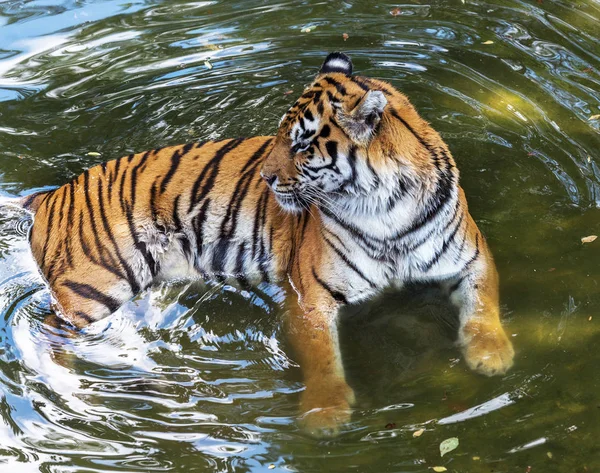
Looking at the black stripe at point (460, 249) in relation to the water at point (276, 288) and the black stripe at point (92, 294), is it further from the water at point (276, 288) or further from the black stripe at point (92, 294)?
the black stripe at point (92, 294)

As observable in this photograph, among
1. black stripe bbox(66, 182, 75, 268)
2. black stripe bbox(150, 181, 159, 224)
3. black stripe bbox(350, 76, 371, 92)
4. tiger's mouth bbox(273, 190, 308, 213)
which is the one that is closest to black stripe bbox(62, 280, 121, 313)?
black stripe bbox(66, 182, 75, 268)

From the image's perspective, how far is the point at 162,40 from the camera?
678 centimetres

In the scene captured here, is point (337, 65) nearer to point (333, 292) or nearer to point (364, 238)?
point (364, 238)

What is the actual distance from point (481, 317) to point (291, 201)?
41.3 inches

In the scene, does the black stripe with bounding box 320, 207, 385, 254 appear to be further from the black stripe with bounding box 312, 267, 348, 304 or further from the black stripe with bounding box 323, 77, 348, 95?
the black stripe with bounding box 323, 77, 348, 95

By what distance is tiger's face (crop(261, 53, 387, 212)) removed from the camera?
3.51m

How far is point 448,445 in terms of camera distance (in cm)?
321

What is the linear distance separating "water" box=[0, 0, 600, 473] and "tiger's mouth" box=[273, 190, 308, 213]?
22.7 inches

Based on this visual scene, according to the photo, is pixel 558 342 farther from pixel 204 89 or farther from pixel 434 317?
pixel 204 89

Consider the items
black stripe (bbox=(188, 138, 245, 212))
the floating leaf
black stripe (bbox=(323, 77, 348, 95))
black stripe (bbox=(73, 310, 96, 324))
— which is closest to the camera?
the floating leaf

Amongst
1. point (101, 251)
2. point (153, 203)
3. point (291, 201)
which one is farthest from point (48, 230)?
point (291, 201)

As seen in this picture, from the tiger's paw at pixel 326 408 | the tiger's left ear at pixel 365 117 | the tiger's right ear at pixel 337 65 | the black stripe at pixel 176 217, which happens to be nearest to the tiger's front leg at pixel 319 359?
the tiger's paw at pixel 326 408

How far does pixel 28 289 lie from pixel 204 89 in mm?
2368

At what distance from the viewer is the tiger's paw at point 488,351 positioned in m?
3.57
